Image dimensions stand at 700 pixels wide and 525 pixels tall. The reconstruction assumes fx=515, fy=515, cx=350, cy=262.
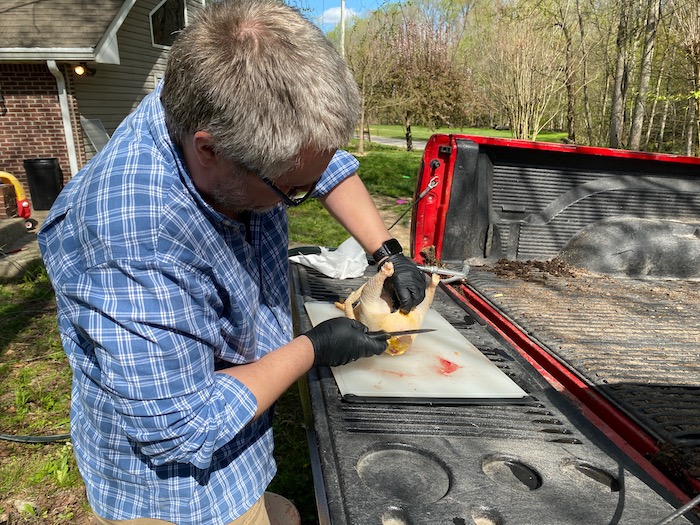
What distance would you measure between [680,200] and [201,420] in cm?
407

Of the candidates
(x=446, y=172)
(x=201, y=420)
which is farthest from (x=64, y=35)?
(x=201, y=420)

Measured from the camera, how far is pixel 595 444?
1.81 m

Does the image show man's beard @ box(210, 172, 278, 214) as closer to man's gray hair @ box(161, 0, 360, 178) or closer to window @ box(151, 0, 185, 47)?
man's gray hair @ box(161, 0, 360, 178)

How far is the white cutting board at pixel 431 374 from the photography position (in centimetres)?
207

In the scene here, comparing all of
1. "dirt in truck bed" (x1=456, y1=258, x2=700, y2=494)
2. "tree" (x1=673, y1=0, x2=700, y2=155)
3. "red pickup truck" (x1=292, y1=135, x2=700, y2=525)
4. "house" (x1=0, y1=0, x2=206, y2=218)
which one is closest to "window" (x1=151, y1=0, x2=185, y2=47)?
"house" (x1=0, y1=0, x2=206, y2=218)

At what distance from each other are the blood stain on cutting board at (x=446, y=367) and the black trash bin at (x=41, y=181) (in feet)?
30.2

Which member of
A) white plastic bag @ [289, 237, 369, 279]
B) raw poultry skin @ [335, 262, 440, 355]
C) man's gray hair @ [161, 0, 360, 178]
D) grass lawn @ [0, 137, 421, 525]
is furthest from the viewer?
white plastic bag @ [289, 237, 369, 279]

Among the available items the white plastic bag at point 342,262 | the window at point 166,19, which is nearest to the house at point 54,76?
the window at point 166,19

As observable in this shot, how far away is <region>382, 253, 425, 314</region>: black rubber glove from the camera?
2.40 m

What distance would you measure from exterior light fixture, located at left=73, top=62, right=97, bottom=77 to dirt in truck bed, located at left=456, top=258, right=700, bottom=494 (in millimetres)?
9575

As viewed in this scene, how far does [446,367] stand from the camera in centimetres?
231

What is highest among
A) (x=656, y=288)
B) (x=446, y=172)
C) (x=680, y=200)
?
(x=446, y=172)

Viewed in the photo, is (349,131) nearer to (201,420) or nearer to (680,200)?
(201,420)

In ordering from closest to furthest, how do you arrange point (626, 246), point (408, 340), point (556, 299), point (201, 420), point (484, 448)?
point (201, 420) → point (484, 448) → point (408, 340) → point (556, 299) → point (626, 246)
